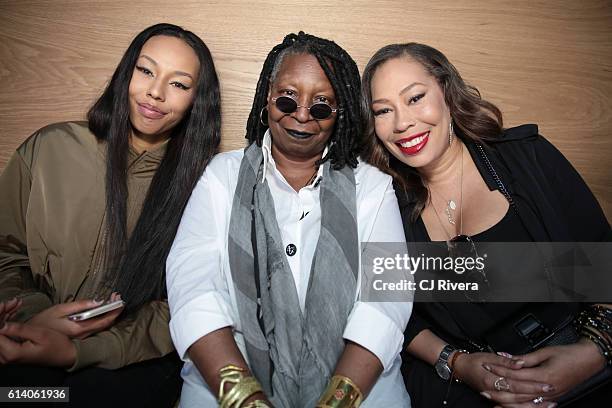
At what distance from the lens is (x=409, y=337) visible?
1.82 m

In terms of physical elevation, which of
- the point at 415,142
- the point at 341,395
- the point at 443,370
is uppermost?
the point at 415,142

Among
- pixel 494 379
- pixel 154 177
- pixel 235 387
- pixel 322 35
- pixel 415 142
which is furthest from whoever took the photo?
pixel 322 35

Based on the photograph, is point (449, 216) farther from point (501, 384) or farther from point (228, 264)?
point (228, 264)

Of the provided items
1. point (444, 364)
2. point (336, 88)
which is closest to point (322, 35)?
point (336, 88)

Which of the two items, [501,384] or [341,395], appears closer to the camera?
[341,395]

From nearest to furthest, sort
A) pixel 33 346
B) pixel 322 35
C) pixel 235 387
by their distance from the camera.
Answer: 1. pixel 235 387
2. pixel 33 346
3. pixel 322 35

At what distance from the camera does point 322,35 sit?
226 centimetres

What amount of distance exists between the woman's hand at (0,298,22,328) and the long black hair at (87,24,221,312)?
0.31 meters

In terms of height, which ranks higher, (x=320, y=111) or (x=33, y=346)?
(x=320, y=111)

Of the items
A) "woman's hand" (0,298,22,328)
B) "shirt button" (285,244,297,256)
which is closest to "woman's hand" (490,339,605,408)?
"shirt button" (285,244,297,256)

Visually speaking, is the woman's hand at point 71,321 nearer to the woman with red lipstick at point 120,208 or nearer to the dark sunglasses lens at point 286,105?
the woman with red lipstick at point 120,208

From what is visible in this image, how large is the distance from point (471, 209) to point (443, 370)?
1.83 feet

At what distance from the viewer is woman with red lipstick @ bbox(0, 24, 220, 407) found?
171 centimetres

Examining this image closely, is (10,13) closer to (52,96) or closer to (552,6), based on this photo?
(52,96)
